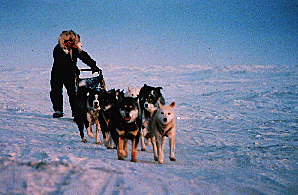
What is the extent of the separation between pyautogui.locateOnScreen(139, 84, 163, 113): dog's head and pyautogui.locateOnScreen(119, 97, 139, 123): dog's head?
42.7 inches

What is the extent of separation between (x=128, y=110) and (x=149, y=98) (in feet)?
5.10

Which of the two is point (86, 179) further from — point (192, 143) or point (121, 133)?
point (192, 143)

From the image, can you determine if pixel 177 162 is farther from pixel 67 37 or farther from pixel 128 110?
pixel 67 37

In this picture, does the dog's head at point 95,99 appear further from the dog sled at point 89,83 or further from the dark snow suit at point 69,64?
the dark snow suit at point 69,64

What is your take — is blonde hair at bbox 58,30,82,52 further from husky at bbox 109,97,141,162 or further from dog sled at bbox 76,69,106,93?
husky at bbox 109,97,141,162

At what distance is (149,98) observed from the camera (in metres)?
5.32

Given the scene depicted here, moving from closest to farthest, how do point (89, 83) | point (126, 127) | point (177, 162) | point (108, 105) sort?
point (126, 127) < point (177, 162) < point (108, 105) < point (89, 83)

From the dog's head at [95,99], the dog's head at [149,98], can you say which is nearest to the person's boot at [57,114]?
the dog's head at [95,99]

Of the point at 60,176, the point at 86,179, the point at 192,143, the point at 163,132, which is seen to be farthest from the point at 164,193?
the point at 192,143

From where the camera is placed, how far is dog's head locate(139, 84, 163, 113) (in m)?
5.17

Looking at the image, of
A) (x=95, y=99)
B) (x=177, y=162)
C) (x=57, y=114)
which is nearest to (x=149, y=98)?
(x=95, y=99)

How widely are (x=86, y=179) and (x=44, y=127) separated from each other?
441 cm

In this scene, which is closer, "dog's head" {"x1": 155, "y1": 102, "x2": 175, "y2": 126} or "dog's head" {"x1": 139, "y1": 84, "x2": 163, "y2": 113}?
"dog's head" {"x1": 155, "y1": 102, "x2": 175, "y2": 126}

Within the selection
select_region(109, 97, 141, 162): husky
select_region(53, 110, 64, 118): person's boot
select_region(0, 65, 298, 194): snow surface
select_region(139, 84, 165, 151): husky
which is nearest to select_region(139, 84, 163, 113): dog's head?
select_region(139, 84, 165, 151): husky
